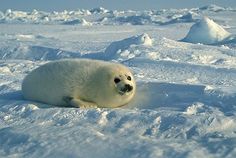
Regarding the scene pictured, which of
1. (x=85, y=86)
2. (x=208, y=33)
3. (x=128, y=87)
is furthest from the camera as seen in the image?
(x=208, y=33)

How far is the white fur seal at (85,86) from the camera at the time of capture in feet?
11.2

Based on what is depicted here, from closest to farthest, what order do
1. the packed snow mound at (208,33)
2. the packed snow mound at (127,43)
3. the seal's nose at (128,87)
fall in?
1. the seal's nose at (128,87)
2. the packed snow mound at (127,43)
3. the packed snow mound at (208,33)

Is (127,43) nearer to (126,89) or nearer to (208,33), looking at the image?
(208,33)

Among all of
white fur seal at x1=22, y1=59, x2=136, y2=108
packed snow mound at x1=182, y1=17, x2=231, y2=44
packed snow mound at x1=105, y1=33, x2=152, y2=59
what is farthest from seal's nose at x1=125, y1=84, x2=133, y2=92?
packed snow mound at x1=182, y1=17, x2=231, y2=44

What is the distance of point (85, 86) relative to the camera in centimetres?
347

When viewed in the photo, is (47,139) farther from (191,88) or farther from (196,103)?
(191,88)

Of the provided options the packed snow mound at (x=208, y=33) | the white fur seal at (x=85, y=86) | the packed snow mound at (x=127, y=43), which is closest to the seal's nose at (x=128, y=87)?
the white fur seal at (x=85, y=86)

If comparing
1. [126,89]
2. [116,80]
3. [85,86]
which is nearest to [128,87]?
[126,89]

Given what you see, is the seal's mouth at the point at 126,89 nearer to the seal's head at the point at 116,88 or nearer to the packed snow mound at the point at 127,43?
the seal's head at the point at 116,88

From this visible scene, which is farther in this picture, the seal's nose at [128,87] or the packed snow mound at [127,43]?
the packed snow mound at [127,43]

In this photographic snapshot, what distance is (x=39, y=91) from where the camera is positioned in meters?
3.59

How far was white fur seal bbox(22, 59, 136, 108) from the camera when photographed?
3422 millimetres

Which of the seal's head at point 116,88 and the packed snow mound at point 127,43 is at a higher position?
the seal's head at point 116,88

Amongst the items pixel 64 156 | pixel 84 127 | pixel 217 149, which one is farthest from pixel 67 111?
pixel 217 149
